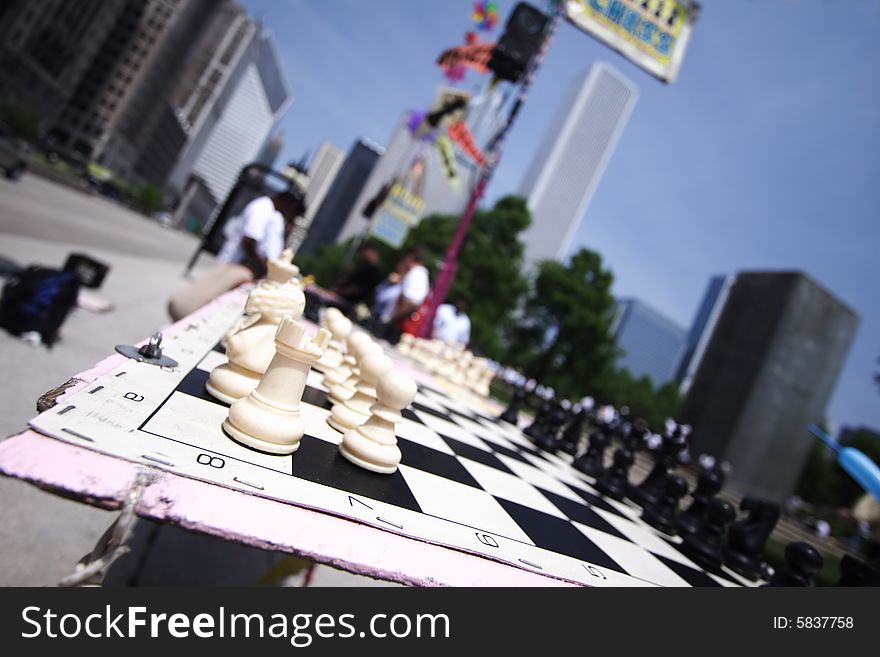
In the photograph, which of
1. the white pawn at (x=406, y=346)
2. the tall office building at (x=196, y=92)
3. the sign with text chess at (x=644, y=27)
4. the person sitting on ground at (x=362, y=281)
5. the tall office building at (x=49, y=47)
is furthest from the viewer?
the tall office building at (x=196, y=92)

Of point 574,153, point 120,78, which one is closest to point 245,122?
point 120,78

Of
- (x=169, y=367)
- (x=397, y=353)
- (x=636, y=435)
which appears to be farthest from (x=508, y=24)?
(x=169, y=367)

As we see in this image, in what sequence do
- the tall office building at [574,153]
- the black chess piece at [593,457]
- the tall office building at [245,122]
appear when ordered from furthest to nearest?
the tall office building at [245,122]
the tall office building at [574,153]
the black chess piece at [593,457]

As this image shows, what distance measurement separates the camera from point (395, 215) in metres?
11.0

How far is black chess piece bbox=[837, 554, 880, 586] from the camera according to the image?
150 cm

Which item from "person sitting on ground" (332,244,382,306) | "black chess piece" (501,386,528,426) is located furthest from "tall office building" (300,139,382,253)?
"black chess piece" (501,386,528,426)

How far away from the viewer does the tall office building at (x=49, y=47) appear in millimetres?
47428

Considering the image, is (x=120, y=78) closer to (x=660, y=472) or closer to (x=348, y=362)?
(x=348, y=362)

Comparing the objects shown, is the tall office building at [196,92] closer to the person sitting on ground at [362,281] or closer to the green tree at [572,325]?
the green tree at [572,325]

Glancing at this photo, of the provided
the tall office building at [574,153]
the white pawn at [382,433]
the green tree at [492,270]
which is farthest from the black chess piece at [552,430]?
the tall office building at [574,153]

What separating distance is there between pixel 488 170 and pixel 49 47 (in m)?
72.0

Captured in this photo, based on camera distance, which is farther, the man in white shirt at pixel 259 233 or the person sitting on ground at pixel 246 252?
the man in white shirt at pixel 259 233

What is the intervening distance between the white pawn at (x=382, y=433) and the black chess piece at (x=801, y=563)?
1185mm

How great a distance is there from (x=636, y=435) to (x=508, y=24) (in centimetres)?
608
